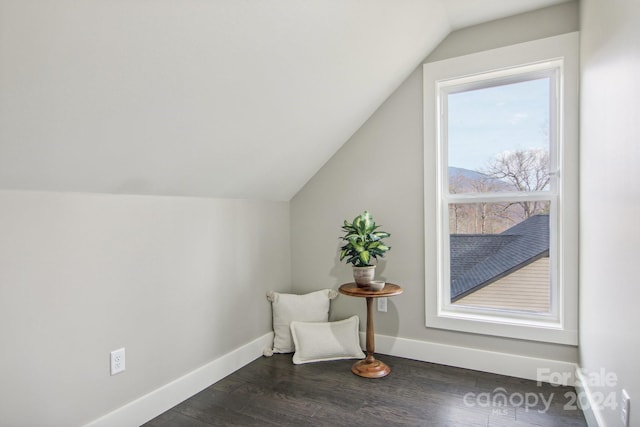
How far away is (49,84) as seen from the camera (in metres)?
1.23

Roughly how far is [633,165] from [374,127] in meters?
1.81

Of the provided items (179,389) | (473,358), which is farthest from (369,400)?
(179,389)

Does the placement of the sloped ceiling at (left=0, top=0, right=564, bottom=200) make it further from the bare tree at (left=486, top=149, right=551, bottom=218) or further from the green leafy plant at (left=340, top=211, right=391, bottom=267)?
the bare tree at (left=486, top=149, right=551, bottom=218)

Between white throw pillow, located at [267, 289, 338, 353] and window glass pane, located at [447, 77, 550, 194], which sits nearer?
window glass pane, located at [447, 77, 550, 194]

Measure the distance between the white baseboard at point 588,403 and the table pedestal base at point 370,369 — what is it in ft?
3.53

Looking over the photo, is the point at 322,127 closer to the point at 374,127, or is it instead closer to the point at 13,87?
the point at 374,127

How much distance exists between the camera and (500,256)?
262cm

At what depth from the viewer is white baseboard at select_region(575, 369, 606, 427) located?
1.73 meters

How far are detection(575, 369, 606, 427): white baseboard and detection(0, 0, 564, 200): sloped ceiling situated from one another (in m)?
2.12

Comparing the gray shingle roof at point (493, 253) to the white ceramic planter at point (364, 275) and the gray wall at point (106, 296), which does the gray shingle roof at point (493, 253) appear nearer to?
the white ceramic planter at point (364, 275)

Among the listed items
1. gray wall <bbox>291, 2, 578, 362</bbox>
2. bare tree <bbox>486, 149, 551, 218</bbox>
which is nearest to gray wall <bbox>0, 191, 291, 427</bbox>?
gray wall <bbox>291, 2, 578, 362</bbox>

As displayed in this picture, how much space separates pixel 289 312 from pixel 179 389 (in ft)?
3.19

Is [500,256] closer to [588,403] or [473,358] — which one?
[473,358]

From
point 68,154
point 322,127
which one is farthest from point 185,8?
point 322,127
